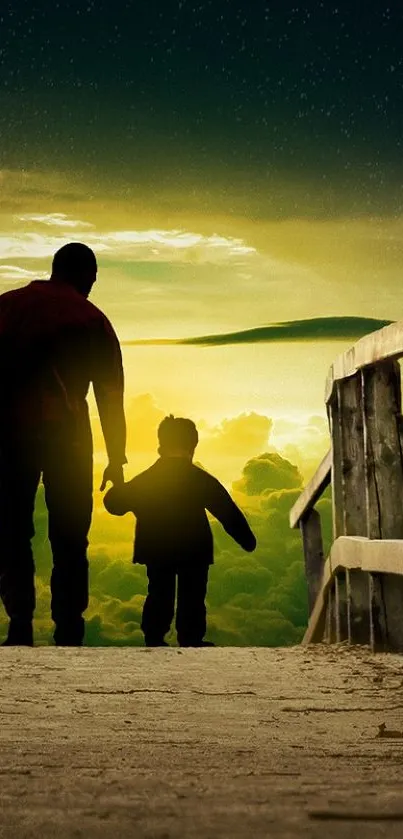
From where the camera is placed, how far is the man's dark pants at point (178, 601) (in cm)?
802

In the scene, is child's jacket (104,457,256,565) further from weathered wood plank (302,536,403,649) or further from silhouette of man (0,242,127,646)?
silhouette of man (0,242,127,646)

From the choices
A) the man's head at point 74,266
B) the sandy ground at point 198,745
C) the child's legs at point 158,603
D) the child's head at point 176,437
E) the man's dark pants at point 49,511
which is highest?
the man's head at point 74,266

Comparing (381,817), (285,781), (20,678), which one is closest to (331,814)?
(381,817)

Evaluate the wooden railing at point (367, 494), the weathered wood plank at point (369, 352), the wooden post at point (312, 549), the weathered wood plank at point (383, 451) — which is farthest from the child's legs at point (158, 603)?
the weathered wood plank at point (383, 451)

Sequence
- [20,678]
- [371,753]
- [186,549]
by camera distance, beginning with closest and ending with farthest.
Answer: [371,753]
[20,678]
[186,549]

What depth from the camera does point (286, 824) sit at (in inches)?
84.4

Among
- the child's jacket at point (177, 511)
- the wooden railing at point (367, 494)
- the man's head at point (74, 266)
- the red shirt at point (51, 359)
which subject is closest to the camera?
the wooden railing at point (367, 494)

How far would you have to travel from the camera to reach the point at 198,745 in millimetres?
3256

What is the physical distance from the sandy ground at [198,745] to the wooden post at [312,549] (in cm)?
347

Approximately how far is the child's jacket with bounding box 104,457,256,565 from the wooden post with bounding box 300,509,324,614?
1.30m

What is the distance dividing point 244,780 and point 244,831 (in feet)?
1.83

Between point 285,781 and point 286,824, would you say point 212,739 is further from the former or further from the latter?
point 286,824

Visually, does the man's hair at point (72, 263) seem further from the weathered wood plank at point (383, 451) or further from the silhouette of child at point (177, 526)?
the silhouette of child at point (177, 526)

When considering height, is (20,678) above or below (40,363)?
below
